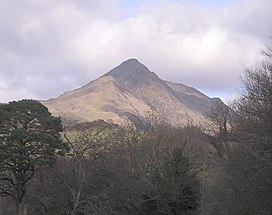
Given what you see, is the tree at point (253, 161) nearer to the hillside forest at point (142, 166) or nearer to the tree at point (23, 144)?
the hillside forest at point (142, 166)

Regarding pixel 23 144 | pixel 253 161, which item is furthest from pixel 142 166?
pixel 253 161

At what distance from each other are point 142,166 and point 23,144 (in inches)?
415

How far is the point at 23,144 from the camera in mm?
38906

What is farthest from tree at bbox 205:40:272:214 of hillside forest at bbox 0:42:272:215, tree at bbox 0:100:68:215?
tree at bbox 0:100:68:215

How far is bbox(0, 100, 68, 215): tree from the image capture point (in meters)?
38.5

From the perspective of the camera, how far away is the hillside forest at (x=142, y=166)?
2444cm

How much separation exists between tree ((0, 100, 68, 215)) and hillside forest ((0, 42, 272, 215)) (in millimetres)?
87

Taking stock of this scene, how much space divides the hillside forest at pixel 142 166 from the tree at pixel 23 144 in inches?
3.4

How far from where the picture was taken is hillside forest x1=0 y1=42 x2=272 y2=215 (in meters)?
24.4

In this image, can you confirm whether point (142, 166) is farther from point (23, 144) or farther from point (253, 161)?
point (253, 161)

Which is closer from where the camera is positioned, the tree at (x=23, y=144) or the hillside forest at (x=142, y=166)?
the hillside forest at (x=142, y=166)

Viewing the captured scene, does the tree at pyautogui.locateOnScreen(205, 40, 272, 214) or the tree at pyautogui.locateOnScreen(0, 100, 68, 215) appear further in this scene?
the tree at pyautogui.locateOnScreen(0, 100, 68, 215)

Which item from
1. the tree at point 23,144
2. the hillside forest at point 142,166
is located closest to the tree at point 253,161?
the hillside forest at point 142,166

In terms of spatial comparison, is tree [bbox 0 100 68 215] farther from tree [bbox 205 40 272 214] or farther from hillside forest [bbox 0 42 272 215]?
tree [bbox 205 40 272 214]
